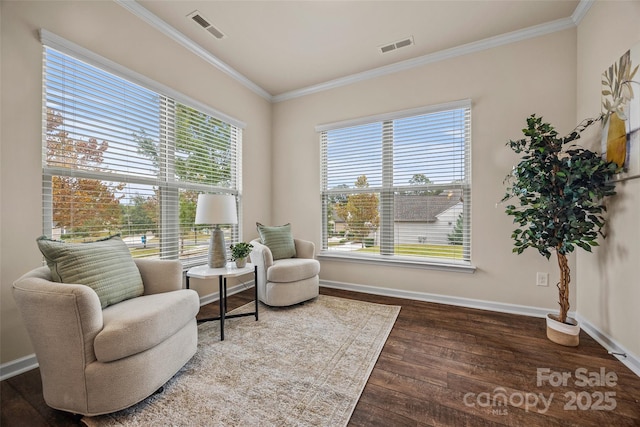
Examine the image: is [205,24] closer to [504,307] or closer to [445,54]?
[445,54]

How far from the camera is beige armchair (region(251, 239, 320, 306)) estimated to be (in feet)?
9.13

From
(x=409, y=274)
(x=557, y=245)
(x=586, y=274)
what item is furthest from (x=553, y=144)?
(x=409, y=274)

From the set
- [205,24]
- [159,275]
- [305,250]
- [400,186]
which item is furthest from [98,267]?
[400,186]

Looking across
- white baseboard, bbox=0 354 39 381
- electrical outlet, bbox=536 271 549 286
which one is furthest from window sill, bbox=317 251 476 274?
white baseboard, bbox=0 354 39 381

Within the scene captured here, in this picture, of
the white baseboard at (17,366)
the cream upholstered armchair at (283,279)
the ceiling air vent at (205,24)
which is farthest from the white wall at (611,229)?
the white baseboard at (17,366)

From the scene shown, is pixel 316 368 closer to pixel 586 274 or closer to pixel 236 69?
pixel 586 274

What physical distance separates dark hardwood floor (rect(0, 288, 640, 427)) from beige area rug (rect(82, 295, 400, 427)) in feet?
0.50

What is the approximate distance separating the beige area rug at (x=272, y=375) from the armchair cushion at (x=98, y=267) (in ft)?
2.13

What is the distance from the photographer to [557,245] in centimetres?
208

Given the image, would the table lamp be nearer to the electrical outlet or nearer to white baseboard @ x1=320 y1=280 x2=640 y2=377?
white baseboard @ x1=320 y1=280 x2=640 y2=377

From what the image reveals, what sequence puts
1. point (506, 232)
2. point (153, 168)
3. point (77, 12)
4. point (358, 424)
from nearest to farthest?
point (358, 424)
point (77, 12)
point (153, 168)
point (506, 232)

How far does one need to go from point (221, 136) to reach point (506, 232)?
11.5ft

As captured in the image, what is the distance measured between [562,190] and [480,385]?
1.61 meters

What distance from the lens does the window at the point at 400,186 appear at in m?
3.01
